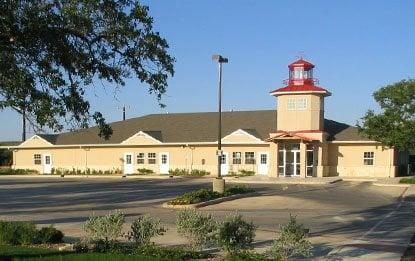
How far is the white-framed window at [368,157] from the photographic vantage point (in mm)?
48066

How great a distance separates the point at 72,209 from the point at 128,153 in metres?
31.9

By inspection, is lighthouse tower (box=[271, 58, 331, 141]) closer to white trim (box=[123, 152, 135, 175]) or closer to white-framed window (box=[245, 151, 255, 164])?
white-framed window (box=[245, 151, 255, 164])

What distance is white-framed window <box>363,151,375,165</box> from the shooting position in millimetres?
48066

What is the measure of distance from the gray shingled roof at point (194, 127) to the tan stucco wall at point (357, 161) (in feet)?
2.83

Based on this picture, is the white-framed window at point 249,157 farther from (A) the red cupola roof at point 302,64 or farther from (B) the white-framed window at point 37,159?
(B) the white-framed window at point 37,159

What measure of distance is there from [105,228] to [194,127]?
4429 centimetres

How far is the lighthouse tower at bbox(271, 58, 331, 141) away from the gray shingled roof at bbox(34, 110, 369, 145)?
2.46 m

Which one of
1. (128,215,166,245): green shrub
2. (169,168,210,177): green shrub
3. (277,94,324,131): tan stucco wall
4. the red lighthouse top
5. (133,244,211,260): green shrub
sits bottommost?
(169,168,210,177): green shrub

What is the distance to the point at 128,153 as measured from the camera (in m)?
55.6

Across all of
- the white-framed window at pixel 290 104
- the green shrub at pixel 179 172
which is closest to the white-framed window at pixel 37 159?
the green shrub at pixel 179 172

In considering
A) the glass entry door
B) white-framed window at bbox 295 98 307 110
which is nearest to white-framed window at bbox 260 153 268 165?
the glass entry door

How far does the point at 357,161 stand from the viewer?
48.5m

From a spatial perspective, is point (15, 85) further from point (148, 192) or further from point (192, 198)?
point (148, 192)

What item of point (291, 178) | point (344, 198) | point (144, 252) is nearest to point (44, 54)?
point (144, 252)
